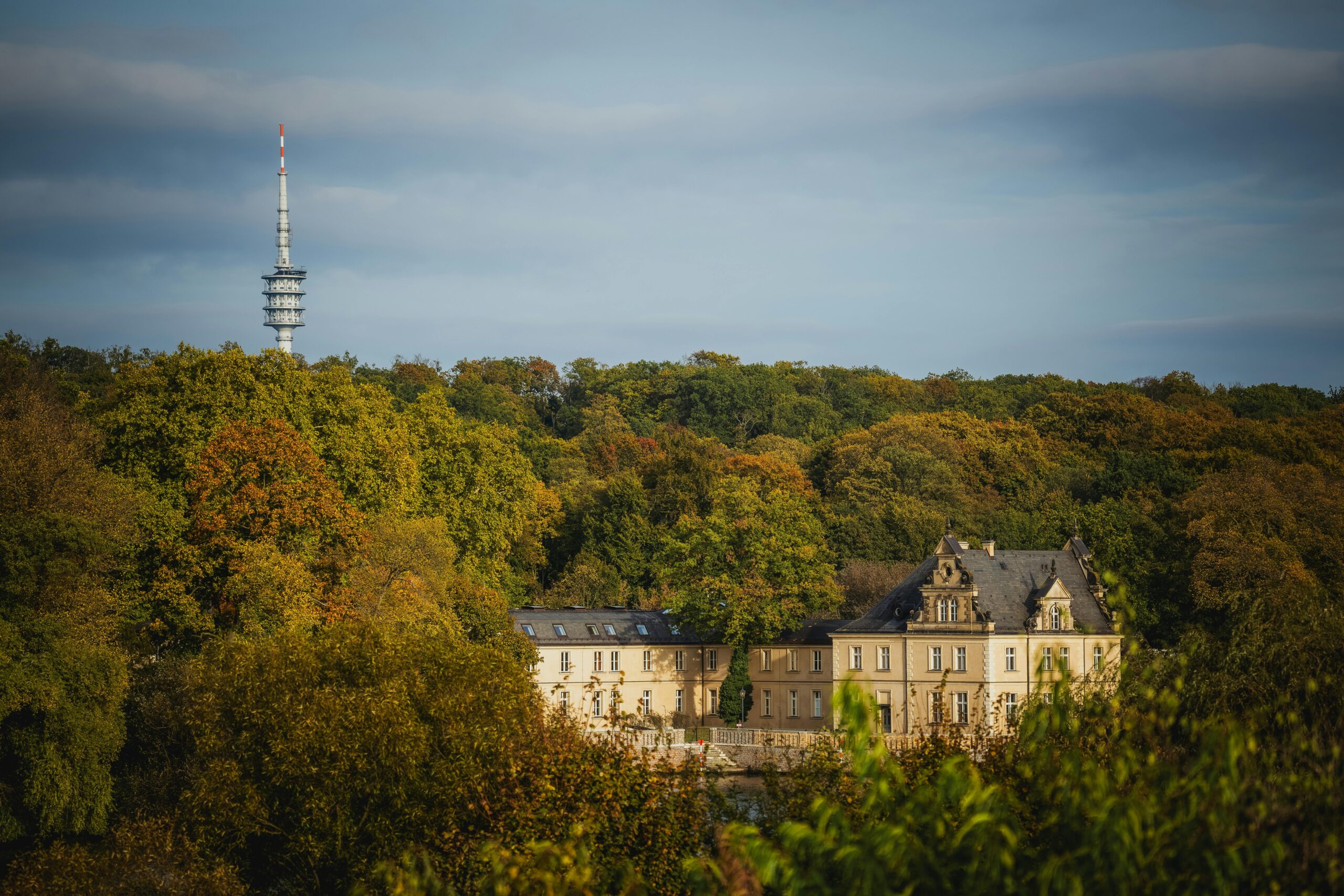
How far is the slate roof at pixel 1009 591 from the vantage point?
202 ft

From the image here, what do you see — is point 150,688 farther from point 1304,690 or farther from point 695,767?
point 1304,690

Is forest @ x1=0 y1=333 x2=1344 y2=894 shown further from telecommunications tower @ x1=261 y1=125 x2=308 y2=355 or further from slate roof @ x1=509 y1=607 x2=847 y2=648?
telecommunications tower @ x1=261 y1=125 x2=308 y2=355

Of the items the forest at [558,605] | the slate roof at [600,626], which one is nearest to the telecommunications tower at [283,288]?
the forest at [558,605]

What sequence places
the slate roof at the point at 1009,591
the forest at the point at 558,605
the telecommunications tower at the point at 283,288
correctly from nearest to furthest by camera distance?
the forest at the point at 558,605
the slate roof at the point at 1009,591
the telecommunications tower at the point at 283,288

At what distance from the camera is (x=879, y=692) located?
61.8 metres

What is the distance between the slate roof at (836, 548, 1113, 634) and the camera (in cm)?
6150

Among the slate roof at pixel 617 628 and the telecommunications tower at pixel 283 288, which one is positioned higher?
the telecommunications tower at pixel 283 288

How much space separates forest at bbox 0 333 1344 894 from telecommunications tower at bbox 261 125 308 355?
160ft

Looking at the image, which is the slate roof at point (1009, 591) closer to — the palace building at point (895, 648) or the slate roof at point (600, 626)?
the palace building at point (895, 648)

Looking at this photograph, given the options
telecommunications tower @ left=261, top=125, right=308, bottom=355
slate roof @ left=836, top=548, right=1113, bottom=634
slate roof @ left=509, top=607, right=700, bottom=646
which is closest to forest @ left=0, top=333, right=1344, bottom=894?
slate roof @ left=509, top=607, right=700, bottom=646

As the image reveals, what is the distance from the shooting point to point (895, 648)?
62438mm

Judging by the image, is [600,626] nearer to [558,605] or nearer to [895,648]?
[558,605]

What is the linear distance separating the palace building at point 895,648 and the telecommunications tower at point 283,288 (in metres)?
93.5

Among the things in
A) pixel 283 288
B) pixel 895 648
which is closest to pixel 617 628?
pixel 895 648
